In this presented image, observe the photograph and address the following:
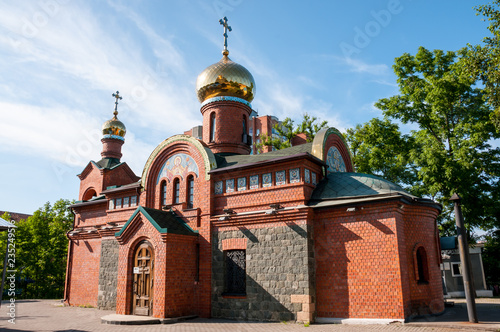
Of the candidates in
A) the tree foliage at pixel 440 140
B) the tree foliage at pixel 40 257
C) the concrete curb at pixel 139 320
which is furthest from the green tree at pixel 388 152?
the tree foliage at pixel 40 257

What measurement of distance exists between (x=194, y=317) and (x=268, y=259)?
2.96m

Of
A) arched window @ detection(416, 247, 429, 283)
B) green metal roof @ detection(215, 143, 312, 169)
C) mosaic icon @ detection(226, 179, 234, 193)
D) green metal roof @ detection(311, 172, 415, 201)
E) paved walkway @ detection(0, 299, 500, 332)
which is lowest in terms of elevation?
paved walkway @ detection(0, 299, 500, 332)

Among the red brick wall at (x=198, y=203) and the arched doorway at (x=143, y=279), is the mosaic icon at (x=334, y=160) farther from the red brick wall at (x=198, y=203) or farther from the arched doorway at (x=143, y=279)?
the arched doorway at (x=143, y=279)

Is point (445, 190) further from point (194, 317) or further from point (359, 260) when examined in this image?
point (194, 317)

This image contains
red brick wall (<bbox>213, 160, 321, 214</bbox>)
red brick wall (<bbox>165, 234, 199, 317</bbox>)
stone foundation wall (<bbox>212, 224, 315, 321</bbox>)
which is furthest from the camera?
red brick wall (<bbox>165, 234, 199, 317</bbox>)

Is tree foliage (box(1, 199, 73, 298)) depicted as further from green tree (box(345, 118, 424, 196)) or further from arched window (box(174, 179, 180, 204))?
green tree (box(345, 118, 424, 196))

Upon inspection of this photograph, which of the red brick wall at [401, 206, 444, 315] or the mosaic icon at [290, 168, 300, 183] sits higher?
the mosaic icon at [290, 168, 300, 183]

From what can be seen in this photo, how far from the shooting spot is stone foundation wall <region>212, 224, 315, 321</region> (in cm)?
1007

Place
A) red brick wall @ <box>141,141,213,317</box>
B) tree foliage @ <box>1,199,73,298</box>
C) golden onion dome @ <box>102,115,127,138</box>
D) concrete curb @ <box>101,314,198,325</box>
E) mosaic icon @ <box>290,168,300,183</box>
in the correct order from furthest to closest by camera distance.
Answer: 1. tree foliage @ <box>1,199,73,298</box>
2. golden onion dome @ <box>102,115,127,138</box>
3. red brick wall @ <box>141,141,213,317</box>
4. mosaic icon @ <box>290,168,300,183</box>
5. concrete curb @ <box>101,314,198,325</box>

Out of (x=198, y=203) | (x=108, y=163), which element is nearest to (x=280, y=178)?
(x=198, y=203)

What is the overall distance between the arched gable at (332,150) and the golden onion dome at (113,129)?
41.0 ft

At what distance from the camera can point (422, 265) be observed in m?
10.4

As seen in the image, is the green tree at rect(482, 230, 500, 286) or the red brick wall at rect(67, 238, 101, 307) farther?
the green tree at rect(482, 230, 500, 286)

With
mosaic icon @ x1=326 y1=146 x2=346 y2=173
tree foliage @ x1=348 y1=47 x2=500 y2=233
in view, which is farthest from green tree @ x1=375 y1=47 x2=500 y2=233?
mosaic icon @ x1=326 y1=146 x2=346 y2=173
